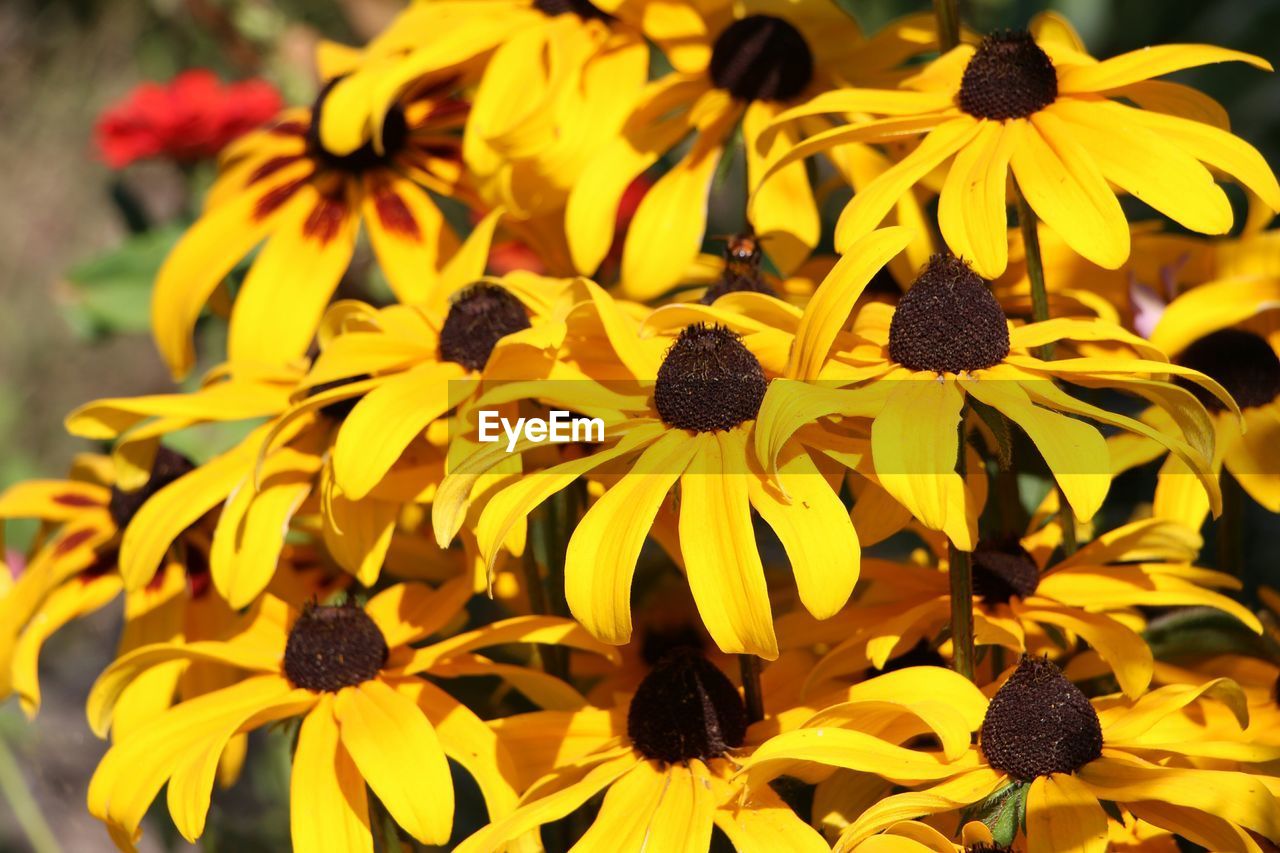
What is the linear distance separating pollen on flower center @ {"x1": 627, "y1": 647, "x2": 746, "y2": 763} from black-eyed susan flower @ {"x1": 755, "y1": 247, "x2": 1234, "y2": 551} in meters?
0.14

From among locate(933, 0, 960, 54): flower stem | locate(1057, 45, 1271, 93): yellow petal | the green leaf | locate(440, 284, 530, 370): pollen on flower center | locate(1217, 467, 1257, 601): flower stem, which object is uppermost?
locate(933, 0, 960, 54): flower stem

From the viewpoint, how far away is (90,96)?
399 centimetres

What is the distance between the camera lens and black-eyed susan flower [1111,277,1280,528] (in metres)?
0.83

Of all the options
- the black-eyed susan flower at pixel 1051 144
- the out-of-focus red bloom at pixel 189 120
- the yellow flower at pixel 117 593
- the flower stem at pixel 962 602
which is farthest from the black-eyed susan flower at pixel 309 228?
the out-of-focus red bloom at pixel 189 120

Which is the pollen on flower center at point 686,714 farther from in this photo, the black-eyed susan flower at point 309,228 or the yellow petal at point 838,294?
the black-eyed susan flower at point 309,228

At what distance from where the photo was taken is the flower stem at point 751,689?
2.42ft

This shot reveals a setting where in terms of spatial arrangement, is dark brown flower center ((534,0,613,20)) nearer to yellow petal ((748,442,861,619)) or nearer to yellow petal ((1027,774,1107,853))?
yellow petal ((748,442,861,619))

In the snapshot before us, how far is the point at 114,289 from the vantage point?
1.48 meters

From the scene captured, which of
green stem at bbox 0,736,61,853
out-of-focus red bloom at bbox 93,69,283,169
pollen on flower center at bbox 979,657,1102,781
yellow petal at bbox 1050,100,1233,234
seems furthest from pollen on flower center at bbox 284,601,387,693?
out-of-focus red bloom at bbox 93,69,283,169

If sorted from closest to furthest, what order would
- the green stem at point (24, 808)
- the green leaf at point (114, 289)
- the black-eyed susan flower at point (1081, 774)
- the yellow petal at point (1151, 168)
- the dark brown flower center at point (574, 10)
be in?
1. the black-eyed susan flower at point (1081, 774)
2. the yellow petal at point (1151, 168)
3. the dark brown flower center at point (574, 10)
4. the green stem at point (24, 808)
5. the green leaf at point (114, 289)

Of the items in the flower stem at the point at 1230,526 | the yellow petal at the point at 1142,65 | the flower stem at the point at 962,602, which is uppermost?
the yellow petal at the point at 1142,65

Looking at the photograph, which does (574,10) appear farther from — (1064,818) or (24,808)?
(24,808)

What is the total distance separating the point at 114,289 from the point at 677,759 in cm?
97

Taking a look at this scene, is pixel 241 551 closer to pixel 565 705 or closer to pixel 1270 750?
pixel 565 705
